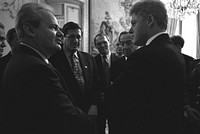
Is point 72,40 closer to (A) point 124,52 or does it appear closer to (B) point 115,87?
(A) point 124,52

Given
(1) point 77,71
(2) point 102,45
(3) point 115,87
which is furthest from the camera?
(2) point 102,45

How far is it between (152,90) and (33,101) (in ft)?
2.80

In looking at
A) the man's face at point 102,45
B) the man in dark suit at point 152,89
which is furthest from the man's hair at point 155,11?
the man's face at point 102,45

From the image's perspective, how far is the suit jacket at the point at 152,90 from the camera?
1799 mm

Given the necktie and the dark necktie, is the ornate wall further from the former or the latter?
the necktie

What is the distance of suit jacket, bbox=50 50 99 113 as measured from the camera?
2879 millimetres

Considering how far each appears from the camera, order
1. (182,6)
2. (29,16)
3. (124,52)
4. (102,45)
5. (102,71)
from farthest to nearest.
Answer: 1. (182,6)
2. (102,45)
3. (102,71)
4. (124,52)
5. (29,16)

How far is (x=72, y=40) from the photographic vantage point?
124 inches

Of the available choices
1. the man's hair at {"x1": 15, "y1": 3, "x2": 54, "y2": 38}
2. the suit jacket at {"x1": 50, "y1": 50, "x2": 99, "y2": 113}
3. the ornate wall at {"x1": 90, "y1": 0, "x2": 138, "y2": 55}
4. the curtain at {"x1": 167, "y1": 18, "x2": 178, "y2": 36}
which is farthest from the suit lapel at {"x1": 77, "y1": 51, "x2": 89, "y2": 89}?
the curtain at {"x1": 167, "y1": 18, "x2": 178, "y2": 36}

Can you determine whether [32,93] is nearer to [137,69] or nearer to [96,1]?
[137,69]

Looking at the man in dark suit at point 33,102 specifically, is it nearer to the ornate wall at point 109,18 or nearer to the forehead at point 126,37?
the forehead at point 126,37

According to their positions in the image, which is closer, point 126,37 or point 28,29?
point 28,29

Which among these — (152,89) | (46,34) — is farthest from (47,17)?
(152,89)

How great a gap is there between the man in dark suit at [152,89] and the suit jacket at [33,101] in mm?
513
